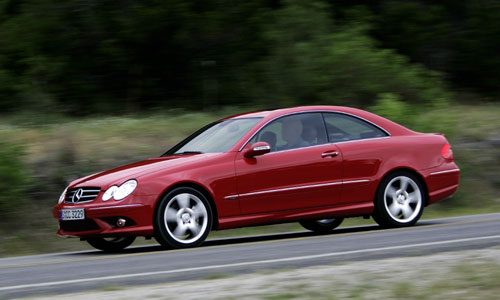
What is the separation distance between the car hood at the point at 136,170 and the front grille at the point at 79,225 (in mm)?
408

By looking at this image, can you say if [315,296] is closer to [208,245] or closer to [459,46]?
[208,245]

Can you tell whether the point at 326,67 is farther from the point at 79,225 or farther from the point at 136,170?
the point at 79,225

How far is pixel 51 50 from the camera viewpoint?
70.8ft

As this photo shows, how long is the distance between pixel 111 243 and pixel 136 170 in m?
1.40

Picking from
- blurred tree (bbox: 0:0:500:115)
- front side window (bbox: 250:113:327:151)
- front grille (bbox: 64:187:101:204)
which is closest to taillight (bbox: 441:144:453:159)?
front side window (bbox: 250:113:327:151)

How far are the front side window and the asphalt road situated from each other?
112 centimetres

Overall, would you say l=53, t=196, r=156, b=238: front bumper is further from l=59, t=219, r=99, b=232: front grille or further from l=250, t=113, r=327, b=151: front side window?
l=250, t=113, r=327, b=151: front side window

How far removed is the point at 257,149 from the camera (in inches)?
376

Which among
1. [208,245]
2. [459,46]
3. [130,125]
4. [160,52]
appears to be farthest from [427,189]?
[459,46]

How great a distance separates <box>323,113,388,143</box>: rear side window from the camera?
34.0 ft

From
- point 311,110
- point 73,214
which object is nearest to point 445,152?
point 311,110

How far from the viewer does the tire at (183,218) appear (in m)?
9.03

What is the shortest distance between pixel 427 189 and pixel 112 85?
13.1 meters

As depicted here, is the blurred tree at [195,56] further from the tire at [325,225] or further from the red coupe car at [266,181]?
the red coupe car at [266,181]
